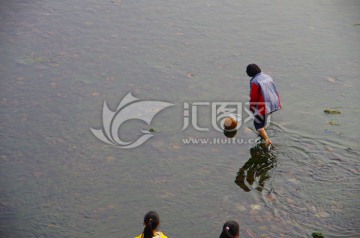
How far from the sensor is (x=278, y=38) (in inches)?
593

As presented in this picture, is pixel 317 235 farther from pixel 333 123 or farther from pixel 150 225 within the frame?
pixel 333 123

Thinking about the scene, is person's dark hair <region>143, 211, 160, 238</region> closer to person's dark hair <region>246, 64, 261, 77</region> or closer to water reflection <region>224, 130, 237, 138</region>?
person's dark hair <region>246, 64, 261, 77</region>

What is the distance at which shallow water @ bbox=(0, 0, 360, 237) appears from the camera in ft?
29.7

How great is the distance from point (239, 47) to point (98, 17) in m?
4.43

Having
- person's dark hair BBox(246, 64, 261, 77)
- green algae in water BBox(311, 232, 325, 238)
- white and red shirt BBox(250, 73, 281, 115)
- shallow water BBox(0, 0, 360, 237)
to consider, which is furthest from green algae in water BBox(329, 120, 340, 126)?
green algae in water BBox(311, 232, 325, 238)

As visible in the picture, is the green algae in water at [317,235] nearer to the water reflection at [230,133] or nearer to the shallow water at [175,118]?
the shallow water at [175,118]

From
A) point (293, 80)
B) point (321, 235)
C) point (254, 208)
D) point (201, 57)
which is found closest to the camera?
point (321, 235)

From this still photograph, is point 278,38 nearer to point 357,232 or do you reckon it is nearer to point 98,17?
point 98,17

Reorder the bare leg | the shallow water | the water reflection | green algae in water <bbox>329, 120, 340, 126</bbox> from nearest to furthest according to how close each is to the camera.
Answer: the shallow water, the bare leg, the water reflection, green algae in water <bbox>329, 120, 340, 126</bbox>

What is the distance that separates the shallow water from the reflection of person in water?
29 mm

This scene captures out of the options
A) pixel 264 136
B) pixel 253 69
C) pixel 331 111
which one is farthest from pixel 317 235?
pixel 331 111

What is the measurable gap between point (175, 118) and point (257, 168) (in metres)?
2.38

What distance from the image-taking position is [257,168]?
10289 millimetres

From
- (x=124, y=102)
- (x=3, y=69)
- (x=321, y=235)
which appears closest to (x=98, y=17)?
(x=3, y=69)
